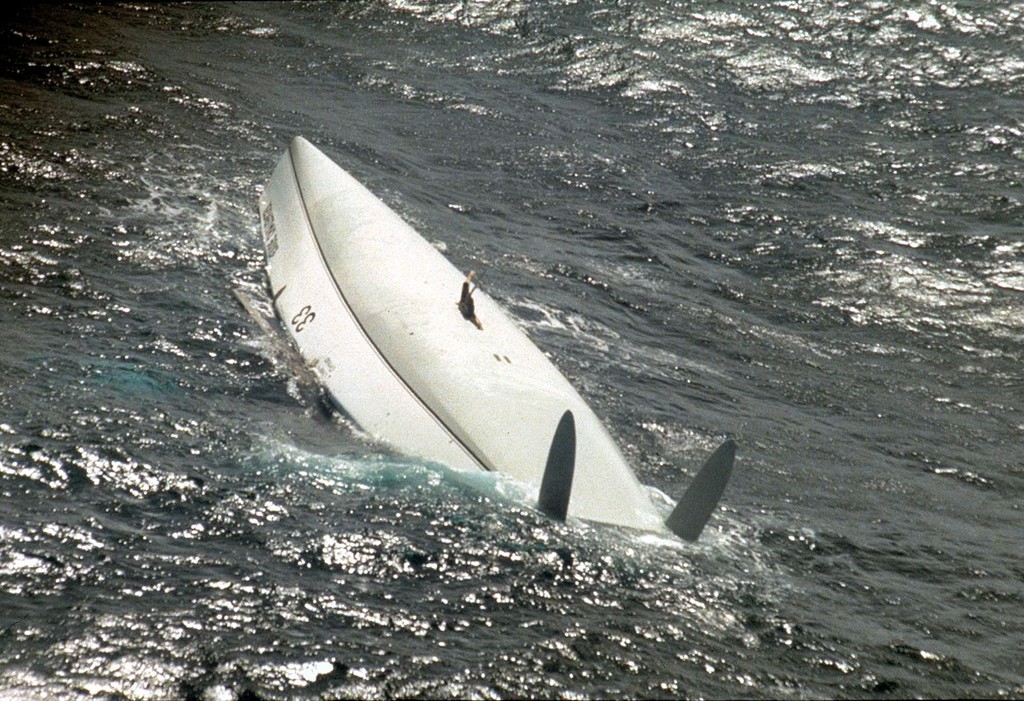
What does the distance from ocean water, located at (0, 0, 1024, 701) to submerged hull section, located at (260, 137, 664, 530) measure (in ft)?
1.27

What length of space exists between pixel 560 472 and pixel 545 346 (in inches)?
173

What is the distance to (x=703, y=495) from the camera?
1021 centimetres

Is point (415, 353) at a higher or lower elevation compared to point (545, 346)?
higher

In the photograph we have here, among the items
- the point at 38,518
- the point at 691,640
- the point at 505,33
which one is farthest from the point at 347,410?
the point at 505,33

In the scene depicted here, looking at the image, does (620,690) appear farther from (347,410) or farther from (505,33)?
(505,33)

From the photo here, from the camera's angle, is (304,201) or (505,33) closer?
(304,201)

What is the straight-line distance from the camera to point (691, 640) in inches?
360

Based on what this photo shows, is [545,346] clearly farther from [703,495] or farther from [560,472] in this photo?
[703,495]

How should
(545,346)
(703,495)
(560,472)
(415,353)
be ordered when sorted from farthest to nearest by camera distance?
(545,346), (415,353), (560,472), (703,495)

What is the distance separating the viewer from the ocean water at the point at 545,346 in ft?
29.3

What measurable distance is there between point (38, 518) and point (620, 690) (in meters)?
4.79

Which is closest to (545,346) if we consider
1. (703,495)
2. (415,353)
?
(415,353)

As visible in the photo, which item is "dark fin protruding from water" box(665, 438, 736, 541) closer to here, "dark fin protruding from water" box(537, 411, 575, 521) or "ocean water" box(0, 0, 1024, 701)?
"ocean water" box(0, 0, 1024, 701)

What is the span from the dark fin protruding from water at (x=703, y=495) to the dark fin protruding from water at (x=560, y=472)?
0.98 m
